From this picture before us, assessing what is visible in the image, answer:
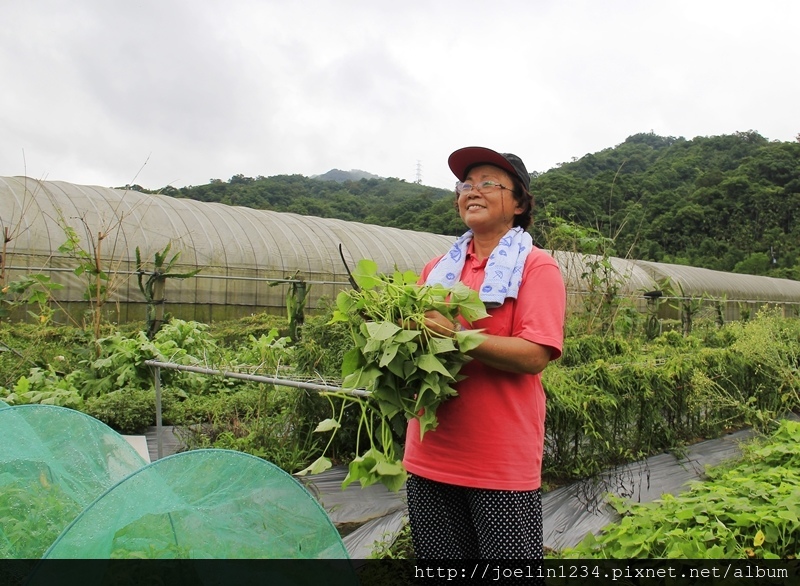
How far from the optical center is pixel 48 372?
5.39 m

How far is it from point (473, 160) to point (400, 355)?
0.69 metres

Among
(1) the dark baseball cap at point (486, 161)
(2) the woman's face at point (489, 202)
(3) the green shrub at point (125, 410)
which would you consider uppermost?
(1) the dark baseball cap at point (486, 161)

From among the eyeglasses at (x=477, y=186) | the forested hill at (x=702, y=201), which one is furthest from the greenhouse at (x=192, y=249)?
the forested hill at (x=702, y=201)

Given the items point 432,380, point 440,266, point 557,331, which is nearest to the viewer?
point 432,380

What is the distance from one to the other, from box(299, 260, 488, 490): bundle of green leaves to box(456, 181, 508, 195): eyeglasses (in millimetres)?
391

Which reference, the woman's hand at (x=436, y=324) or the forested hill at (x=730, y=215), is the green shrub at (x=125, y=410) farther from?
the forested hill at (x=730, y=215)

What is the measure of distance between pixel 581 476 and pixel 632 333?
4.72 m

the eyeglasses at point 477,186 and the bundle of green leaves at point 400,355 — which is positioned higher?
the eyeglasses at point 477,186

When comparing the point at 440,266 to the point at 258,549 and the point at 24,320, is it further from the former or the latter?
the point at 24,320

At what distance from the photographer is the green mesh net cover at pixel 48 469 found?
5.38 feet

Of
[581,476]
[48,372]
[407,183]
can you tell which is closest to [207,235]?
[48,372]

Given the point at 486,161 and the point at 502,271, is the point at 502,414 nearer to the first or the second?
the point at 502,271

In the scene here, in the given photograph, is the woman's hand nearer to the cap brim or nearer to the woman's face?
the woman's face

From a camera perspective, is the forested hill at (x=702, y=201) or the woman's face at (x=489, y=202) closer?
the woman's face at (x=489, y=202)
